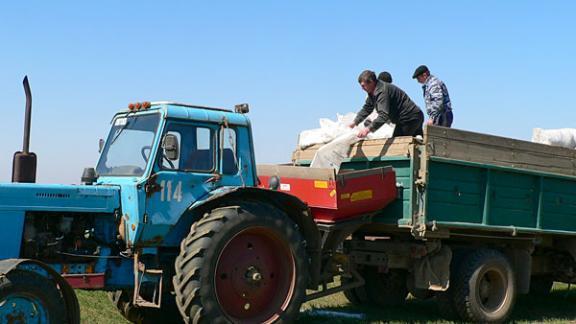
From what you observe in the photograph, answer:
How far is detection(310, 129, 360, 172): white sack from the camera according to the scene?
8.64 m

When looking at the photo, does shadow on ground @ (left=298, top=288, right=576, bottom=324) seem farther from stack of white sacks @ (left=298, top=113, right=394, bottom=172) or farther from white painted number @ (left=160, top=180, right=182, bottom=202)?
white painted number @ (left=160, top=180, right=182, bottom=202)

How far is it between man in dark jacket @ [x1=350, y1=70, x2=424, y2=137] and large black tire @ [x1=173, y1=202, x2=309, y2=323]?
2.26m

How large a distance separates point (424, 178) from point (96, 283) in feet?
12.4

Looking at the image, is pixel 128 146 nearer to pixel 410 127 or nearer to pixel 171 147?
pixel 171 147

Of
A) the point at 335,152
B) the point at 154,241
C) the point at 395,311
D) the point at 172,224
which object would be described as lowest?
the point at 395,311

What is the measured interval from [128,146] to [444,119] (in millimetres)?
4449

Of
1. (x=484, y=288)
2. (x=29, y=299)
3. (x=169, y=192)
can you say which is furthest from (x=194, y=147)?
(x=484, y=288)

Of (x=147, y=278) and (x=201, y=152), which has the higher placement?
(x=201, y=152)

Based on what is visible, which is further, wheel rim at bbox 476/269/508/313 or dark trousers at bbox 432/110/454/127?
dark trousers at bbox 432/110/454/127

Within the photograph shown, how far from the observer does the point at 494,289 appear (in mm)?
8914

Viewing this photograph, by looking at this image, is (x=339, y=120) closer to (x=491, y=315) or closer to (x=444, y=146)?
(x=444, y=146)

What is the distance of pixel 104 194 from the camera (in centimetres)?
653

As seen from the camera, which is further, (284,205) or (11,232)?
(284,205)

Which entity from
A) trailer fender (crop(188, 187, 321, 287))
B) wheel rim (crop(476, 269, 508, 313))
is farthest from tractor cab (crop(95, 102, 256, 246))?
wheel rim (crop(476, 269, 508, 313))
